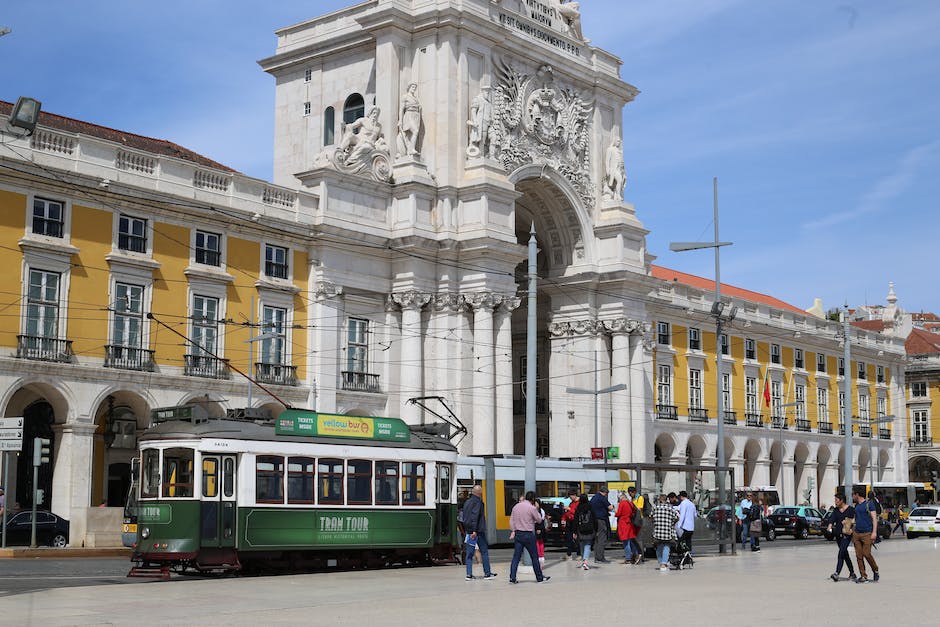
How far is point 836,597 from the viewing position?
2095cm

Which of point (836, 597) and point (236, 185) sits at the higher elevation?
point (236, 185)

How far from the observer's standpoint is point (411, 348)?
51219 mm

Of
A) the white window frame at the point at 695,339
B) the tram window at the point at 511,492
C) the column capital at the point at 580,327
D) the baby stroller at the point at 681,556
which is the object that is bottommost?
the baby stroller at the point at 681,556

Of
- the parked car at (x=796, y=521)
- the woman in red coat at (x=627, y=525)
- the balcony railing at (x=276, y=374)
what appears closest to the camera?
the woman in red coat at (x=627, y=525)

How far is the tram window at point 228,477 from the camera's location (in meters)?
26.2

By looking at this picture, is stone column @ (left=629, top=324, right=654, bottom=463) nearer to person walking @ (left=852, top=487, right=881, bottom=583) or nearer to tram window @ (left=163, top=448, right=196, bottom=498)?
person walking @ (left=852, top=487, right=881, bottom=583)

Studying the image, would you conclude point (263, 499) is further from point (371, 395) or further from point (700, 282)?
point (700, 282)

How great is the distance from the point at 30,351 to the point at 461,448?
1837 cm

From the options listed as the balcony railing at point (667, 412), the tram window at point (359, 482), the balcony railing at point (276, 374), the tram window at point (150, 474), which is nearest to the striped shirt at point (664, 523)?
the tram window at point (359, 482)

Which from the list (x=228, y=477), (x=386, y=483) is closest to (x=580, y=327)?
(x=386, y=483)

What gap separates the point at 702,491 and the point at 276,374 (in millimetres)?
17655

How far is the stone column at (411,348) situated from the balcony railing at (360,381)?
1098mm

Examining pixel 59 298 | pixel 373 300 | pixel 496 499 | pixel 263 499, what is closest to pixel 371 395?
pixel 373 300

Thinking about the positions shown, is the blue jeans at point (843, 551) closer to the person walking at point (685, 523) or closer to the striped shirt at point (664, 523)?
the striped shirt at point (664, 523)
